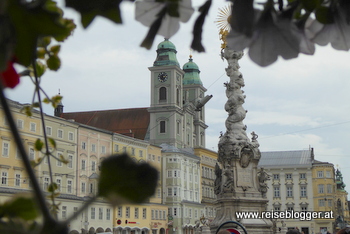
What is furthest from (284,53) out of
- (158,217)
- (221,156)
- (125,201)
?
(158,217)

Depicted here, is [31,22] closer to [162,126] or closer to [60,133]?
[60,133]

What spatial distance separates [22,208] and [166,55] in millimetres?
73105

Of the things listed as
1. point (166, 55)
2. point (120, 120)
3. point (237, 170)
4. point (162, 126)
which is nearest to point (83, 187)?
point (237, 170)

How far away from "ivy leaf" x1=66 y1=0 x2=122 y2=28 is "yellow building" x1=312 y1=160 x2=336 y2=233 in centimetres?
6490

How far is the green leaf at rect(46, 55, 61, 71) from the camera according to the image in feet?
6.05

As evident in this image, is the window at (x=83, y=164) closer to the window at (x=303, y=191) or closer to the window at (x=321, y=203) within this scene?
the window at (x=303, y=191)

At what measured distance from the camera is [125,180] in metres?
0.73

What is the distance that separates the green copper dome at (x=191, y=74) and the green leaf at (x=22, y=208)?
278 ft

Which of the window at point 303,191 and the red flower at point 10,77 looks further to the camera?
the window at point 303,191

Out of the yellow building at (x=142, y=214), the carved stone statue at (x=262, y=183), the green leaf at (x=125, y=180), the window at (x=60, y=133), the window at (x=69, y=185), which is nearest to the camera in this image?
the green leaf at (x=125, y=180)

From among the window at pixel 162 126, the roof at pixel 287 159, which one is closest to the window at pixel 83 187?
the window at pixel 162 126

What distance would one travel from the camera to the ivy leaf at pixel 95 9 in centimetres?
90

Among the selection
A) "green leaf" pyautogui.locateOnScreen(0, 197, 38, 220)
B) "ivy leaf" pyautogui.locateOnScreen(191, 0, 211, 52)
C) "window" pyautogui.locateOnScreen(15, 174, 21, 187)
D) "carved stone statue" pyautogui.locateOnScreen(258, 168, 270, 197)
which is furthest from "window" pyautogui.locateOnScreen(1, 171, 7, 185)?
"green leaf" pyautogui.locateOnScreen(0, 197, 38, 220)

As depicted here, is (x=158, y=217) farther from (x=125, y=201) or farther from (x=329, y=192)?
(x=125, y=201)
